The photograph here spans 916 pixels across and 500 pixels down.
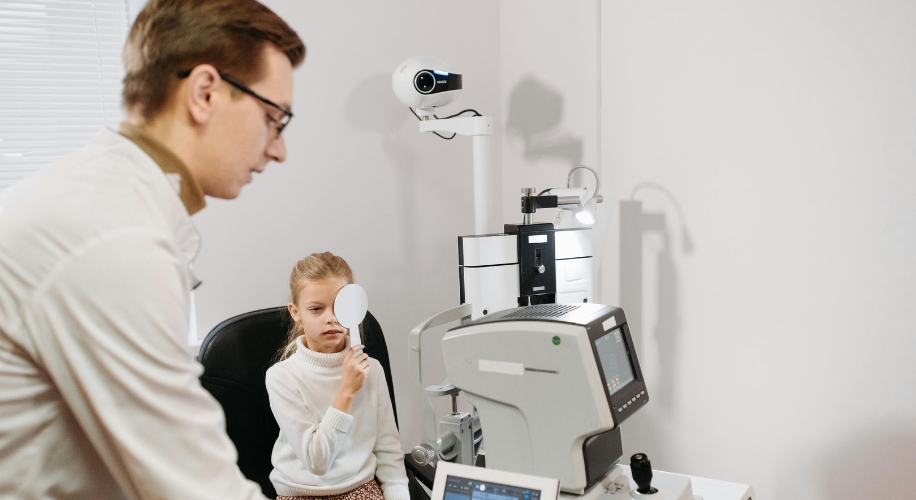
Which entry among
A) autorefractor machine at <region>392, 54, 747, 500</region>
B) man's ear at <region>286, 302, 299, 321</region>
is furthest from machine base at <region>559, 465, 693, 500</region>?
man's ear at <region>286, 302, 299, 321</region>

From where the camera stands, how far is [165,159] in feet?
2.44

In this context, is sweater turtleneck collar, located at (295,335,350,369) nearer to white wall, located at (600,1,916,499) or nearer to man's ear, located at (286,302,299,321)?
man's ear, located at (286,302,299,321)

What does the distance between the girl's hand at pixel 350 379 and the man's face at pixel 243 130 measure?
97 centimetres

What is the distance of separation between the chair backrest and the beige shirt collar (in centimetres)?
110

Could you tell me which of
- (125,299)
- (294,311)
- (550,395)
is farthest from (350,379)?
(125,299)

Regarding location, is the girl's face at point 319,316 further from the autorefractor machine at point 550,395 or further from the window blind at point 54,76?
the window blind at point 54,76

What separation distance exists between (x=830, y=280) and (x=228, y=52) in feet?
5.78

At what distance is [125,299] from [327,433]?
3.95 ft

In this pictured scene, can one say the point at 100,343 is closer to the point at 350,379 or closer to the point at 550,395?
the point at 550,395

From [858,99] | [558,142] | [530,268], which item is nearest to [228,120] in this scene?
[530,268]

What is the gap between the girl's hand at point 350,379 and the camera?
176 cm

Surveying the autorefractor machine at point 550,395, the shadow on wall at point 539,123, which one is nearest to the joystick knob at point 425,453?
the autorefractor machine at point 550,395

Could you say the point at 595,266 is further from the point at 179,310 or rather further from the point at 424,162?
the point at 179,310

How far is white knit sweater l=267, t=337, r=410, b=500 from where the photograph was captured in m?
1.74
